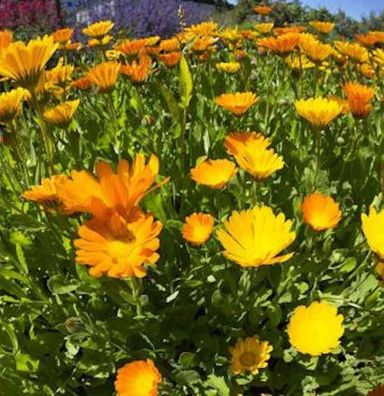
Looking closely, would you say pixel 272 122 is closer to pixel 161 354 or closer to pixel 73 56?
pixel 161 354

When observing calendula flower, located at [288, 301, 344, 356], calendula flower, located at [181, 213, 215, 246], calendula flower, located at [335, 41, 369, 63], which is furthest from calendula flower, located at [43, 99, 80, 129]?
calendula flower, located at [335, 41, 369, 63]

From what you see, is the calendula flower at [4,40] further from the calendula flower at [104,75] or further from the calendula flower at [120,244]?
the calendula flower at [120,244]

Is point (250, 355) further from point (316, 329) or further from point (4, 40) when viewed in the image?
point (4, 40)

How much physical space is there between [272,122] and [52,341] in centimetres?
117

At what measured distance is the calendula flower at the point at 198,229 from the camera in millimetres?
1548

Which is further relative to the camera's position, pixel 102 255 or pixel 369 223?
pixel 369 223

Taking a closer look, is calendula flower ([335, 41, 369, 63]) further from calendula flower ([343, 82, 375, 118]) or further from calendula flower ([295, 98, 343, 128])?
calendula flower ([295, 98, 343, 128])

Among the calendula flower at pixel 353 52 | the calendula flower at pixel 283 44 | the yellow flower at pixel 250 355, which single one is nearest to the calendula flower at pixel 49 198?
the yellow flower at pixel 250 355

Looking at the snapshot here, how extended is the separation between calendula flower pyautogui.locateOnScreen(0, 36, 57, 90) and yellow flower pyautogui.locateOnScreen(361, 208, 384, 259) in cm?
82

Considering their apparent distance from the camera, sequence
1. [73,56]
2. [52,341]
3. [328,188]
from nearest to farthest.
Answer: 1. [52,341]
2. [328,188]
3. [73,56]

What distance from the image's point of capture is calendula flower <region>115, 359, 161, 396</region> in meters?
1.40

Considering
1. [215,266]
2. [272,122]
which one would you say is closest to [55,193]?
[215,266]

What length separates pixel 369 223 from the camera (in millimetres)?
1462

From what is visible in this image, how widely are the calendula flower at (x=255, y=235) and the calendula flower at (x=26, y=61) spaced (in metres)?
0.58
